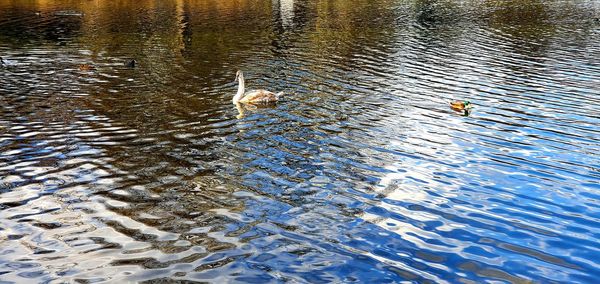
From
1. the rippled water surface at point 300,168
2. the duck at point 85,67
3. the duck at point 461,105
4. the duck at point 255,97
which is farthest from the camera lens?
the duck at point 85,67

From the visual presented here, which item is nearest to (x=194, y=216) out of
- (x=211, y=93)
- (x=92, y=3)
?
(x=211, y=93)

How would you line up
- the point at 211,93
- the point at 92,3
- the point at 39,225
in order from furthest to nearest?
the point at 92,3, the point at 211,93, the point at 39,225

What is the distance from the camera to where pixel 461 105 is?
2514 cm

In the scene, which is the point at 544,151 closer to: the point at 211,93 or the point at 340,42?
the point at 211,93

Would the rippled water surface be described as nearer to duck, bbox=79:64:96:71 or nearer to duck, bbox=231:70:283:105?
duck, bbox=79:64:96:71

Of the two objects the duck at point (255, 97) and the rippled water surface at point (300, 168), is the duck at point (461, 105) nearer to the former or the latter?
the rippled water surface at point (300, 168)

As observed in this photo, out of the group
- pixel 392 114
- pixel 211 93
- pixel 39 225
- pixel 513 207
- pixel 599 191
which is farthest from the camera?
pixel 211 93

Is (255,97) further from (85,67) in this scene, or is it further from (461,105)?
(85,67)

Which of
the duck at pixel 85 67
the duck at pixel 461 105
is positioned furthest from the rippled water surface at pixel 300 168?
the duck at pixel 461 105

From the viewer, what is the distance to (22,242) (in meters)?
12.3

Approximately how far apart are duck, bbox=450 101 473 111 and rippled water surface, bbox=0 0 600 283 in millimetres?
859

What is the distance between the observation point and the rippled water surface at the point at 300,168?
1182cm

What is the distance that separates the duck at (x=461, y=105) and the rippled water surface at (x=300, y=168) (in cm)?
86

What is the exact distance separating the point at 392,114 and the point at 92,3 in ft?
240
